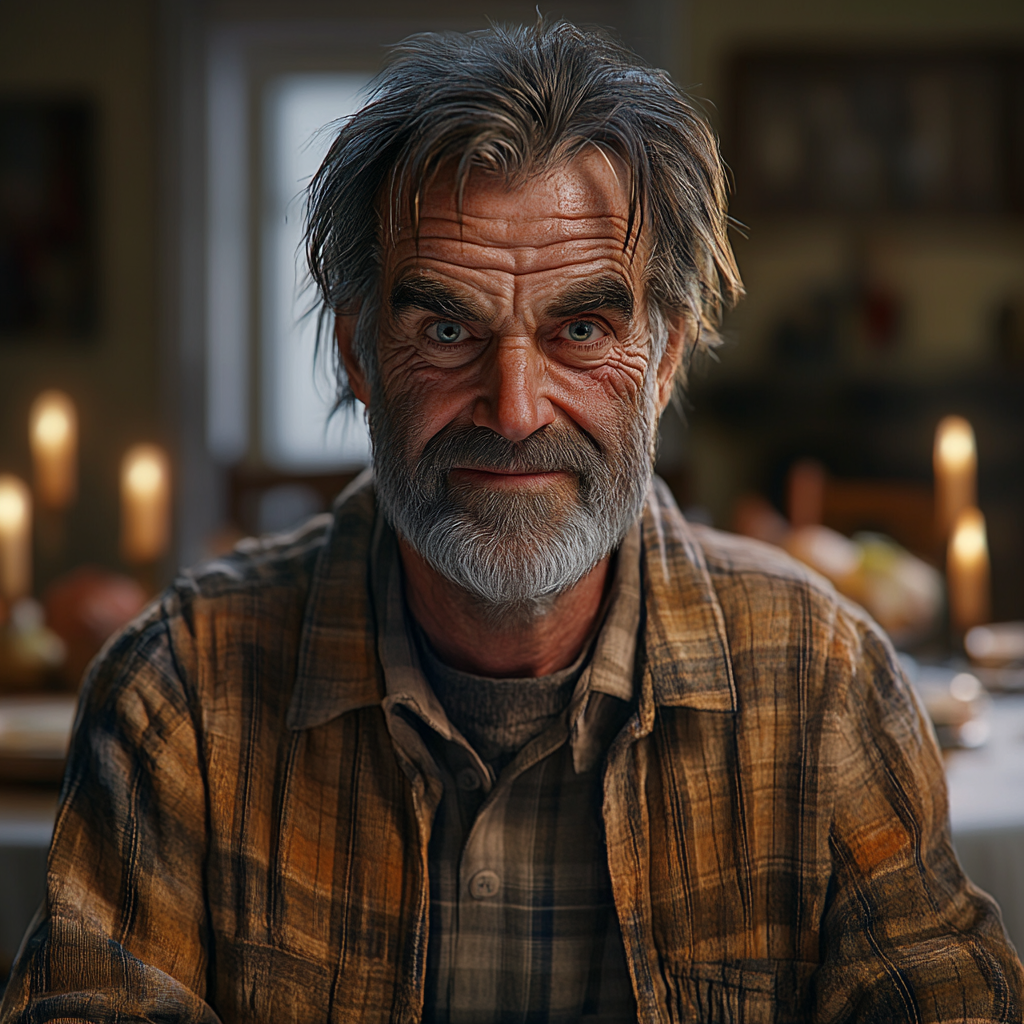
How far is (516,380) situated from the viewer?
3.10 feet

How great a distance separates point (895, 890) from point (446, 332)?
1.97 feet

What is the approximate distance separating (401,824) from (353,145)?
59 centimetres

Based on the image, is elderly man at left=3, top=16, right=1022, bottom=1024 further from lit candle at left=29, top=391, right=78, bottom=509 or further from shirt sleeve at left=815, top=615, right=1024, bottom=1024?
lit candle at left=29, top=391, right=78, bottom=509

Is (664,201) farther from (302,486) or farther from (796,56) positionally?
(796,56)

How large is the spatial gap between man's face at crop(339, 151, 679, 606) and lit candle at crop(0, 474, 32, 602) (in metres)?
0.97

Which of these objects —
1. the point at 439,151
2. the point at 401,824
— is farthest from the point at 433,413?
the point at 401,824

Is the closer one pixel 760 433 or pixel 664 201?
pixel 664 201

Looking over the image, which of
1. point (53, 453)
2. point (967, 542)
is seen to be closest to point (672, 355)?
point (967, 542)

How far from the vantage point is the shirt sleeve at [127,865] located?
922 mm

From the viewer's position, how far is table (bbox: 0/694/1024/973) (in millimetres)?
1202

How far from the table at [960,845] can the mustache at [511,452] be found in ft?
1.84

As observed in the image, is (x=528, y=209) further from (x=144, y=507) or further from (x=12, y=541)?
(x=12, y=541)

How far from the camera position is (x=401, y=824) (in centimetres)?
102

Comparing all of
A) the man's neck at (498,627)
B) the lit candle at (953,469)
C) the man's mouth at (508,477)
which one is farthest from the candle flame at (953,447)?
the man's mouth at (508,477)
